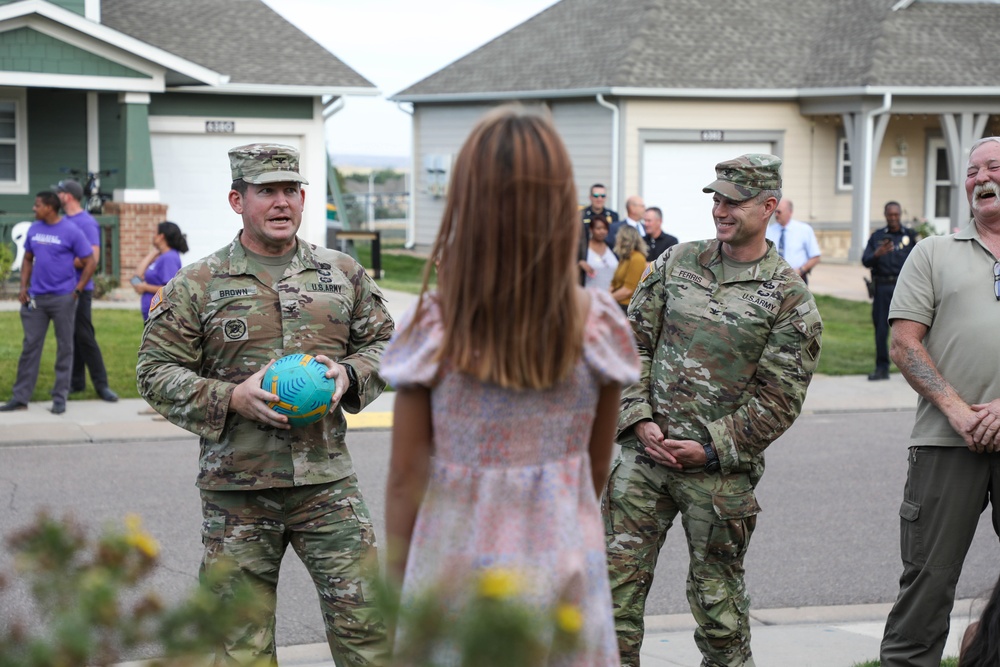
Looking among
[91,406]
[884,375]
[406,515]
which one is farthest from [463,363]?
[884,375]

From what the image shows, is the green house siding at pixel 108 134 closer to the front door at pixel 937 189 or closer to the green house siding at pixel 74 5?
the green house siding at pixel 74 5

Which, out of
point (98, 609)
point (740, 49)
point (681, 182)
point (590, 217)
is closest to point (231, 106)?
point (681, 182)

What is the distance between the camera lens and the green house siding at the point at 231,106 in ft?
74.3

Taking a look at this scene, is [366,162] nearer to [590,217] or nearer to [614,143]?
[614,143]

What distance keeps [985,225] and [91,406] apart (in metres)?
9.49

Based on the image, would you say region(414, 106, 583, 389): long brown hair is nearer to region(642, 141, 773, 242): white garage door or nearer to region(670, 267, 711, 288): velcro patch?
region(670, 267, 711, 288): velcro patch

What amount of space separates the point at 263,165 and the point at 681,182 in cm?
2280

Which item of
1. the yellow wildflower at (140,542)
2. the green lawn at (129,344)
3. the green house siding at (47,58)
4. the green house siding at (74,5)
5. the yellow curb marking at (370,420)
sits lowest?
the yellow curb marking at (370,420)

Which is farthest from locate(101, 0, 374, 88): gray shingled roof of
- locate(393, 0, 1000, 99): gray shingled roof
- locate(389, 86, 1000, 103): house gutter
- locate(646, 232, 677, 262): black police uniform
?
locate(646, 232, 677, 262): black police uniform

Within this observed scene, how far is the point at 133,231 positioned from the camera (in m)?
20.5

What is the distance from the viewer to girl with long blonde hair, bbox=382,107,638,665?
2.73 meters

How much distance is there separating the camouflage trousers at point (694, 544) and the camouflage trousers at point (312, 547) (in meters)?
0.98

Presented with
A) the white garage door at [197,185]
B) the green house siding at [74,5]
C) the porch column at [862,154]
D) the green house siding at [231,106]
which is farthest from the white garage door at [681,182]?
the green house siding at [74,5]

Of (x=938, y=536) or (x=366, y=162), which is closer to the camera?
(x=938, y=536)
